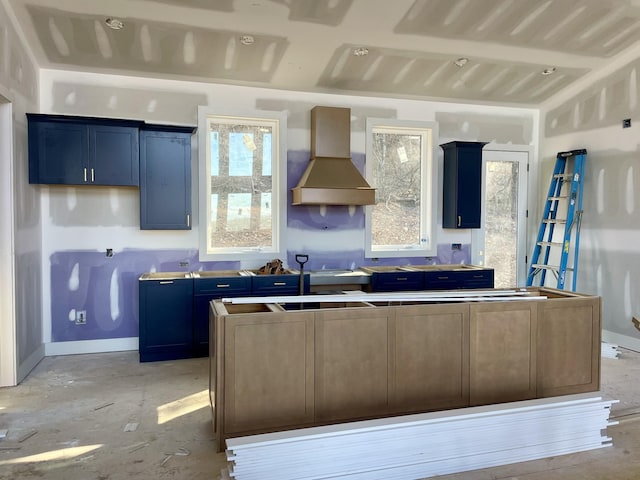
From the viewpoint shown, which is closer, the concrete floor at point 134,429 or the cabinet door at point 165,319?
the concrete floor at point 134,429

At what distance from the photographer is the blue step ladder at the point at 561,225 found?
19.0ft

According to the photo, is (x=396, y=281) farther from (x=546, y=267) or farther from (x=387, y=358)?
(x=387, y=358)

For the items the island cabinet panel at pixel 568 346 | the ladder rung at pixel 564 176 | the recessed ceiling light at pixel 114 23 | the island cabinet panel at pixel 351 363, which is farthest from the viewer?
the ladder rung at pixel 564 176

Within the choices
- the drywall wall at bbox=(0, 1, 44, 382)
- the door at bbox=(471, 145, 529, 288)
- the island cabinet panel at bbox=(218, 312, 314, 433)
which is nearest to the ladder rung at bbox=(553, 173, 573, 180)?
the door at bbox=(471, 145, 529, 288)

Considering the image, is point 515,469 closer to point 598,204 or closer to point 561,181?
point 598,204

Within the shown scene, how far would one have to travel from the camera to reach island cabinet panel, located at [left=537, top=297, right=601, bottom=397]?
Answer: 353cm

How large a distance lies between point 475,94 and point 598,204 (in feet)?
6.55

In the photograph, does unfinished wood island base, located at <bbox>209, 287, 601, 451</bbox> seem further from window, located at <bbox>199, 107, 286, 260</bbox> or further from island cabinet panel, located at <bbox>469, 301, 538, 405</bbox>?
window, located at <bbox>199, 107, 286, 260</bbox>

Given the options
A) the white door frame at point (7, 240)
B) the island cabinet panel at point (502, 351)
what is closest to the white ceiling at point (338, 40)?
the white door frame at point (7, 240)

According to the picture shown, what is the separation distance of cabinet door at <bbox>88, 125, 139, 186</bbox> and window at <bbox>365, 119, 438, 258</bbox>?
2.79m

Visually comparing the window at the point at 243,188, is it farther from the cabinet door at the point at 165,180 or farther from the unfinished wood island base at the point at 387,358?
the unfinished wood island base at the point at 387,358

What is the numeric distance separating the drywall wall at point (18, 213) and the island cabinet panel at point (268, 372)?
91.1 inches

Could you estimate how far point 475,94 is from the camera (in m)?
6.01

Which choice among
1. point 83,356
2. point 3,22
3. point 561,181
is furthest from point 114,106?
point 561,181
